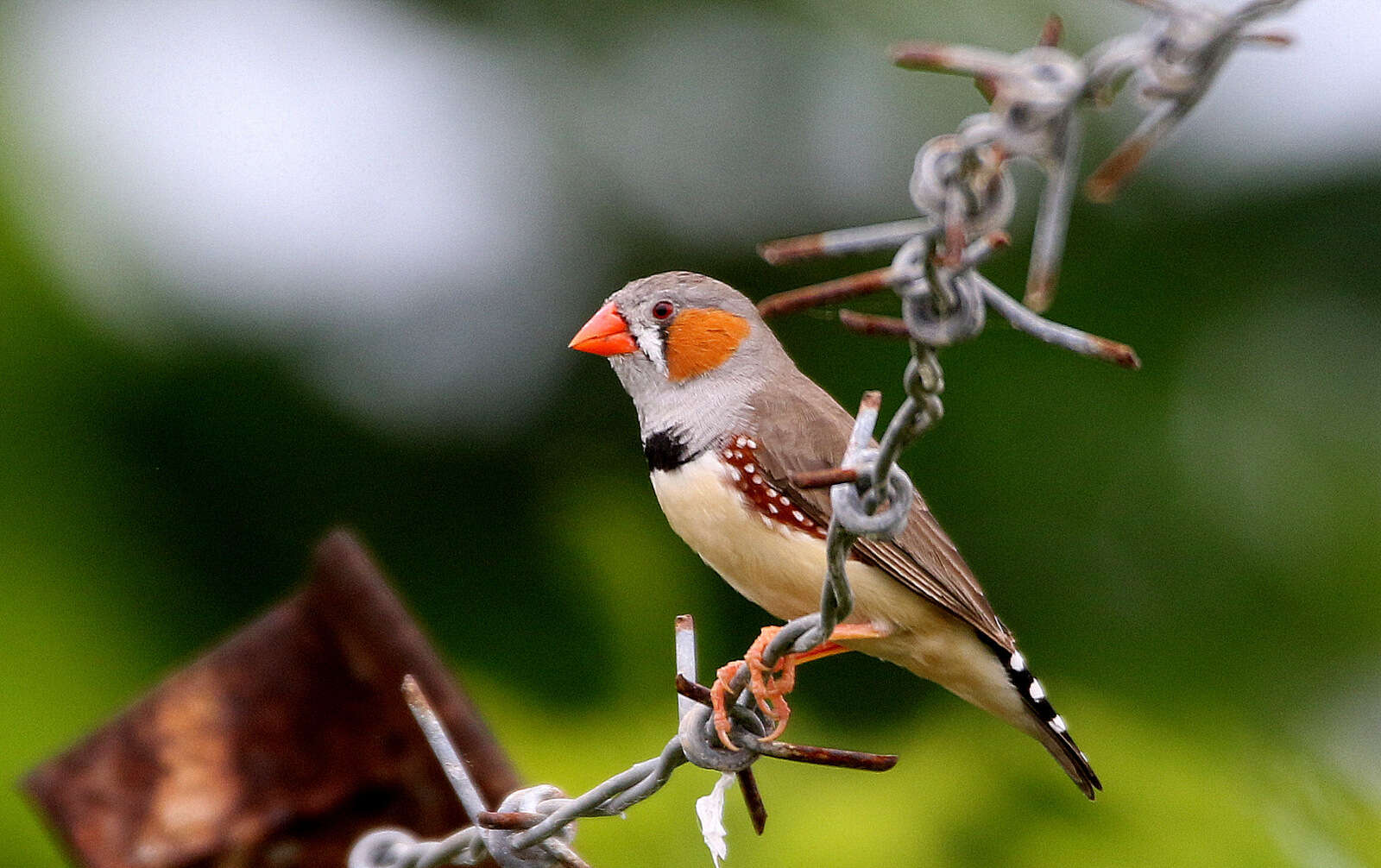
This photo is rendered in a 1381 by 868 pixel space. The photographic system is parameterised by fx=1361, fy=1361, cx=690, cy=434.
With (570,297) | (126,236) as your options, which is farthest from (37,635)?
(570,297)

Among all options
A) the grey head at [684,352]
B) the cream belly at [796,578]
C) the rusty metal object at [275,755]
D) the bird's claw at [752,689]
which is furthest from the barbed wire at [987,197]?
the rusty metal object at [275,755]

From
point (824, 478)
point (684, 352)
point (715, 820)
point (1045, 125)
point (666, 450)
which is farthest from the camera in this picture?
point (684, 352)

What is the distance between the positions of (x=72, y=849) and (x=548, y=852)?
1183 mm

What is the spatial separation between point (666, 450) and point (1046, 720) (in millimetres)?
881

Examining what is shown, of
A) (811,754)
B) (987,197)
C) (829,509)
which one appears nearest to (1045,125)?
(987,197)

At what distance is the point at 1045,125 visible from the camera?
801mm

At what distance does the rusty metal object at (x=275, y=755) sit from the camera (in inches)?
95.7

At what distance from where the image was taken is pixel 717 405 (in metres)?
2.53

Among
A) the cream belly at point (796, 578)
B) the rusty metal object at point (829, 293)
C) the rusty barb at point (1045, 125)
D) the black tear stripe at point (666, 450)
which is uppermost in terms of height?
the rusty barb at point (1045, 125)

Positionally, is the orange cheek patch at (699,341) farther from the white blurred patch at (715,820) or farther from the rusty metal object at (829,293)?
the rusty metal object at (829,293)

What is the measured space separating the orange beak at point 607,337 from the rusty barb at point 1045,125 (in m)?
1.76

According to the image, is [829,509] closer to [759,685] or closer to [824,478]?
[759,685]

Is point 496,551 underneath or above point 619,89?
underneath

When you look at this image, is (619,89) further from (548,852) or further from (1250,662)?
(548,852)
